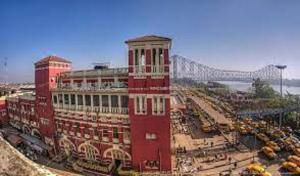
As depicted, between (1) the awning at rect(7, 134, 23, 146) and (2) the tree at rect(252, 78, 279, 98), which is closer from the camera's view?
(1) the awning at rect(7, 134, 23, 146)

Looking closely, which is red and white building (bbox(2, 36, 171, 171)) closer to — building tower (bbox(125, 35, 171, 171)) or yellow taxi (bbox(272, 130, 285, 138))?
building tower (bbox(125, 35, 171, 171))

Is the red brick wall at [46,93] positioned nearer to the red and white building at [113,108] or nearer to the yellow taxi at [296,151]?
the red and white building at [113,108]

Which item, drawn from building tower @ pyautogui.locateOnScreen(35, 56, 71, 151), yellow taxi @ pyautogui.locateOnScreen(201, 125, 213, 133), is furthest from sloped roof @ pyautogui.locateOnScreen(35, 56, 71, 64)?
yellow taxi @ pyautogui.locateOnScreen(201, 125, 213, 133)

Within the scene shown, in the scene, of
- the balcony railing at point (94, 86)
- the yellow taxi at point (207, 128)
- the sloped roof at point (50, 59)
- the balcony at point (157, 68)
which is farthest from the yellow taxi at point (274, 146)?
the sloped roof at point (50, 59)

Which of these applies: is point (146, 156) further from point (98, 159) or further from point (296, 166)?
point (296, 166)

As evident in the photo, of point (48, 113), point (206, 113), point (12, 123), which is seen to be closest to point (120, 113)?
point (48, 113)

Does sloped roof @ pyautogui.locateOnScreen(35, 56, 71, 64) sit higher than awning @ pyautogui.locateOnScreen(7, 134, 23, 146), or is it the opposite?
sloped roof @ pyautogui.locateOnScreen(35, 56, 71, 64)
